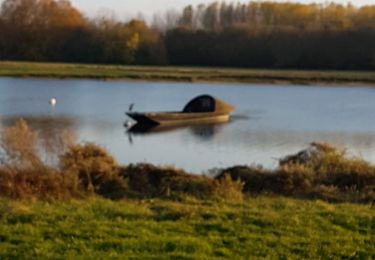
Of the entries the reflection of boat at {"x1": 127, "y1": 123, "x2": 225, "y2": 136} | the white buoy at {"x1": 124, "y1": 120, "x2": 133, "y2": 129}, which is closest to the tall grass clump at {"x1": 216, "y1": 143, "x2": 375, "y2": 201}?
the reflection of boat at {"x1": 127, "y1": 123, "x2": 225, "y2": 136}

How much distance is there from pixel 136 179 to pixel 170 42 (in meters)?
78.5

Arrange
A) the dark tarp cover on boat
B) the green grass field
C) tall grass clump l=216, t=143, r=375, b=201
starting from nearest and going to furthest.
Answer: the green grass field, tall grass clump l=216, t=143, r=375, b=201, the dark tarp cover on boat

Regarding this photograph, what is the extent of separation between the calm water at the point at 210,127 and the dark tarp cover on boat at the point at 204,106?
3.06ft

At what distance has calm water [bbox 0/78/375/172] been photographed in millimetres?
19578

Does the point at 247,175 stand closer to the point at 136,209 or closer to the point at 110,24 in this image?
the point at 136,209

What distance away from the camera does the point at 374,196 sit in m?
10.4

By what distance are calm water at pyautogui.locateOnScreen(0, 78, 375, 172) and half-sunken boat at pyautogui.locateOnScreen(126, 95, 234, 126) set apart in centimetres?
73

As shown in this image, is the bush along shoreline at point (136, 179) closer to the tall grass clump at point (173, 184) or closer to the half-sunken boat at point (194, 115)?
the tall grass clump at point (173, 184)

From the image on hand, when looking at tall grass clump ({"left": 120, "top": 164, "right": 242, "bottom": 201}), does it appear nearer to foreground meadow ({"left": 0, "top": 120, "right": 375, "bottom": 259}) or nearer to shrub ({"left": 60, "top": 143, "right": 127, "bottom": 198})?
foreground meadow ({"left": 0, "top": 120, "right": 375, "bottom": 259})

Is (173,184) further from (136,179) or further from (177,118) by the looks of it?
(177,118)

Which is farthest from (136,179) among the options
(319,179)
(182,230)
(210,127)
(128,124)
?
(210,127)

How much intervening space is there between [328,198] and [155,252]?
4.98 m

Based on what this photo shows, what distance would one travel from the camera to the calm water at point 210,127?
19.6 meters

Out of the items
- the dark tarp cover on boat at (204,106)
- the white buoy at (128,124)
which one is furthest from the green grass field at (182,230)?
the dark tarp cover on boat at (204,106)
